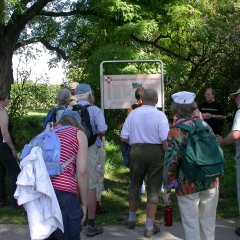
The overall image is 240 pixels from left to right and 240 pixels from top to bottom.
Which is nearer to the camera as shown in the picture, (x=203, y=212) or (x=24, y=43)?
(x=203, y=212)

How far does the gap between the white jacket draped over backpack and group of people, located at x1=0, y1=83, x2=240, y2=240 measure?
92 millimetres

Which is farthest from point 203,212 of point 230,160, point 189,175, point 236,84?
point 236,84

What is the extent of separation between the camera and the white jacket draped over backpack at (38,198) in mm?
3279

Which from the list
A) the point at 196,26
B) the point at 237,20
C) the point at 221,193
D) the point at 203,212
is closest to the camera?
the point at 203,212

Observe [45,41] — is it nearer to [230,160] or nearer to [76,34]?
[76,34]

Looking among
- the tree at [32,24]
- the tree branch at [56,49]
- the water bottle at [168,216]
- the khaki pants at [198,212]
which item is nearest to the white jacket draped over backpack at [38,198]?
the khaki pants at [198,212]

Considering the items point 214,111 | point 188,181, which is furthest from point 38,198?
point 214,111

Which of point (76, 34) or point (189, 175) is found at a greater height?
point (76, 34)

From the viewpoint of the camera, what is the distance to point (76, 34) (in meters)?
13.9

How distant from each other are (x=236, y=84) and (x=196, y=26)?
2860mm

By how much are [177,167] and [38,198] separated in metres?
1.26

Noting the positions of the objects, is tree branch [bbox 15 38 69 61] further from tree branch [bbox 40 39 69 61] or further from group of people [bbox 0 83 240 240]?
group of people [bbox 0 83 240 240]

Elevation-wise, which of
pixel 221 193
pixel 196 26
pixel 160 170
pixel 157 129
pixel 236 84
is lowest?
pixel 221 193

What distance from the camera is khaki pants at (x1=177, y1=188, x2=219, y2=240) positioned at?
13.1 feet
